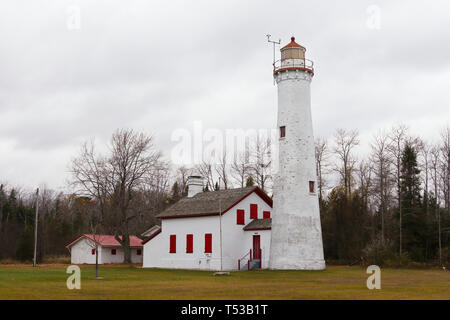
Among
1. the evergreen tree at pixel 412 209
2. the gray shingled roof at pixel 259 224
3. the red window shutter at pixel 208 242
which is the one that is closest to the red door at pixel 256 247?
the gray shingled roof at pixel 259 224

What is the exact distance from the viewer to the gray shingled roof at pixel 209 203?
3569cm

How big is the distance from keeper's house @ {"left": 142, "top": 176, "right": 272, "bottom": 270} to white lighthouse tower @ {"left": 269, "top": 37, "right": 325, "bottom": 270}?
2.57 m

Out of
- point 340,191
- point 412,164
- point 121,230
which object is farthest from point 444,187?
point 121,230

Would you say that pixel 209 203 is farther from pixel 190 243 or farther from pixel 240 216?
pixel 190 243

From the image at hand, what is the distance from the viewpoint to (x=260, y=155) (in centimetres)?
5503

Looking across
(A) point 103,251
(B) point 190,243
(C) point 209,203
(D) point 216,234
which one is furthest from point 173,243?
(A) point 103,251

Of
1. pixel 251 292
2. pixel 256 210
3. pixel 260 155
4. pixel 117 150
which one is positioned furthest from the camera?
pixel 260 155

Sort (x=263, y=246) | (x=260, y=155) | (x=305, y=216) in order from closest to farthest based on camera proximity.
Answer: (x=305, y=216), (x=263, y=246), (x=260, y=155)

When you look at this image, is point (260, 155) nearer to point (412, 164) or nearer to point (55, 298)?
point (412, 164)

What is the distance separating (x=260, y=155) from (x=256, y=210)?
18.2 meters

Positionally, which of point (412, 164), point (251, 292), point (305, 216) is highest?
point (412, 164)

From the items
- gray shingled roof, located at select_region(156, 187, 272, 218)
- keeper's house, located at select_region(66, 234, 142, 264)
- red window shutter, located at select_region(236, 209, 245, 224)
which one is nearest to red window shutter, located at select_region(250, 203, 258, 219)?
red window shutter, located at select_region(236, 209, 245, 224)

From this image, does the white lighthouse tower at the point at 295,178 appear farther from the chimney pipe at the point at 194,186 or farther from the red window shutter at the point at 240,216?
the chimney pipe at the point at 194,186
